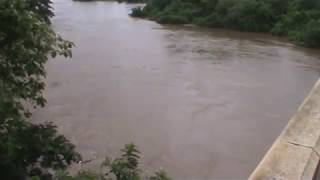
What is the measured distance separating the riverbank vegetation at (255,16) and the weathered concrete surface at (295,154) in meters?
21.0

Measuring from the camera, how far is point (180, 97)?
12820mm

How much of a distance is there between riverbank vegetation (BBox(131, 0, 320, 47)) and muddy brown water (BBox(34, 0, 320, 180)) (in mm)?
3447

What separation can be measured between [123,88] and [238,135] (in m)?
4.49

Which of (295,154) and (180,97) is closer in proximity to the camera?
(295,154)

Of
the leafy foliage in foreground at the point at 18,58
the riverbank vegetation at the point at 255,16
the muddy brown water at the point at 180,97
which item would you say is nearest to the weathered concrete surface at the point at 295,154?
the leafy foliage in foreground at the point at 18,58

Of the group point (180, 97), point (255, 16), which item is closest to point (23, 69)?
point (180, 97)

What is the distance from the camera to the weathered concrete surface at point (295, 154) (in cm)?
269

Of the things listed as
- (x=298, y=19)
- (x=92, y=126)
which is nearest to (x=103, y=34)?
(x=298, y=19)

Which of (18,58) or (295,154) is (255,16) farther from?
(18,58)

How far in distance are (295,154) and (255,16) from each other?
25947mm

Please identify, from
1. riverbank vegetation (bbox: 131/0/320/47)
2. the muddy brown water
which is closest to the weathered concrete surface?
the muddy brown water

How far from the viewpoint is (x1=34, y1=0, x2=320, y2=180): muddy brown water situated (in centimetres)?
892

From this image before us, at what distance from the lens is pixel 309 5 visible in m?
27.7

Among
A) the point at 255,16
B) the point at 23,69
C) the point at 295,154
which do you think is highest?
the point at 23,69
